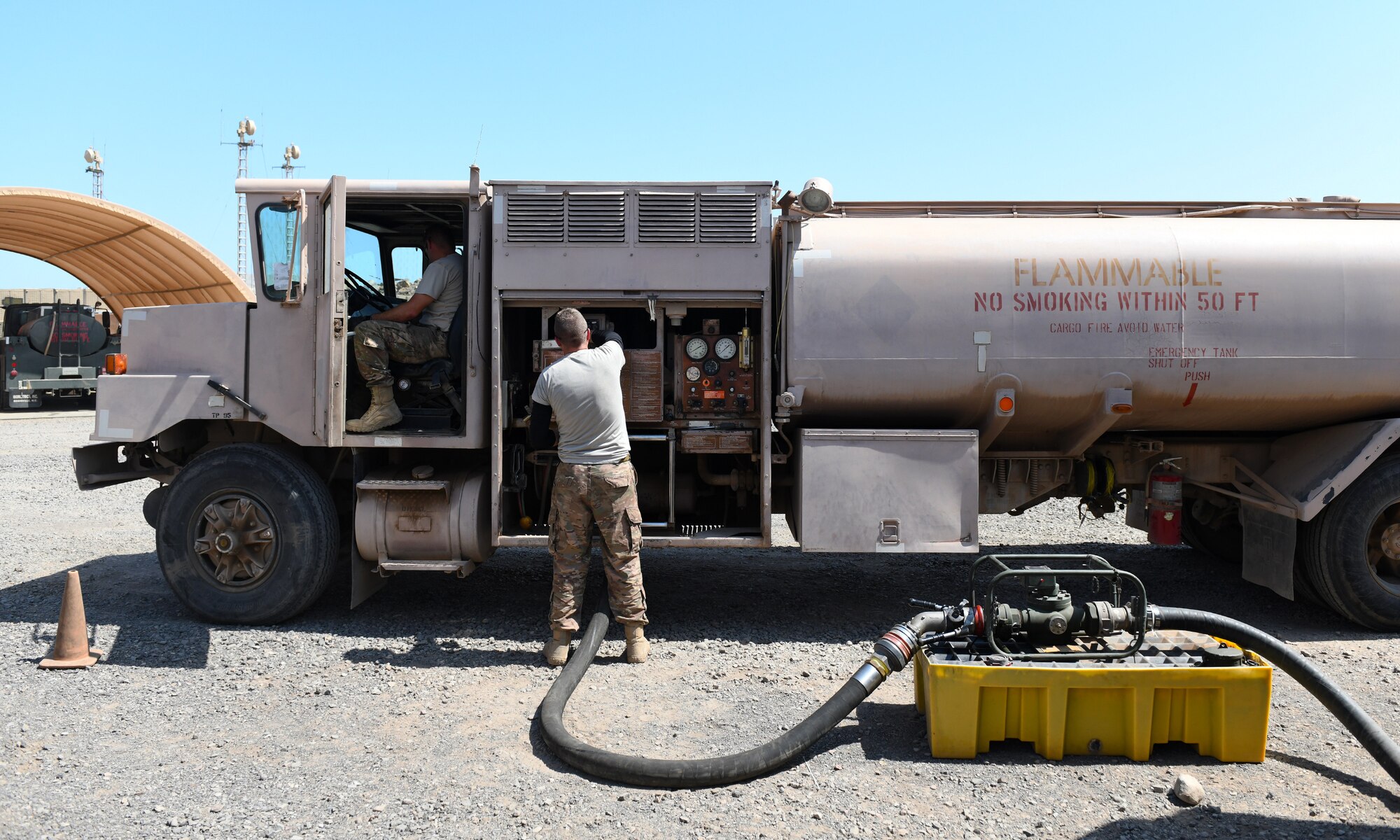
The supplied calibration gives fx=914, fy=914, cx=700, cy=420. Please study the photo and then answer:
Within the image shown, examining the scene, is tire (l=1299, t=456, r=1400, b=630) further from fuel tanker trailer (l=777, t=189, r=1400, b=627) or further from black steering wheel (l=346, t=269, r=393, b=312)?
black steering wheel (l=346, t=269, r=393, b=312)

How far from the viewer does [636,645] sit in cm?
560

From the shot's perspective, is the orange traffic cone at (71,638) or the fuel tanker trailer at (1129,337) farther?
the fuel tanker trailer at (1129,337)

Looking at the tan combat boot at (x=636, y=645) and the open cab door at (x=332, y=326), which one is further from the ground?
the open cab door at (x=332, y=326)

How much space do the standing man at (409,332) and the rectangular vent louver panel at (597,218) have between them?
3.26 feet

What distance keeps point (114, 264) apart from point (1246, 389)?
87.3 ft

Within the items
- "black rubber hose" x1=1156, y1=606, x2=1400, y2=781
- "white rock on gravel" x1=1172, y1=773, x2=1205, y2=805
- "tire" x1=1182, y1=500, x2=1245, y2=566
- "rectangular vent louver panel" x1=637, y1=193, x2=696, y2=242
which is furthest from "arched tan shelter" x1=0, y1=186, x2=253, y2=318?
"white rock on gravel" x1=1172, y1=773, x2=1205, y2=805

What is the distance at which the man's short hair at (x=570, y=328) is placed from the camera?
558 centimetres

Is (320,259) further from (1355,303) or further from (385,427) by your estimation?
(1355,303)

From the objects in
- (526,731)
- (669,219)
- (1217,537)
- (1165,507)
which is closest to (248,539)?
(526,731)

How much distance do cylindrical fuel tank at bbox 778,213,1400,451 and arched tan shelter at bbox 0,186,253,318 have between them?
671 inches

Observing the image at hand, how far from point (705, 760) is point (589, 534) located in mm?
1988

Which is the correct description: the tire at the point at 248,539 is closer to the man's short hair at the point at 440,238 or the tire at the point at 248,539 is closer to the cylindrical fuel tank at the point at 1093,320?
the man's short hair at the point at 440,238

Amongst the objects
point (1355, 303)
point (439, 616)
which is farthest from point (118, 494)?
point (1355, 303)

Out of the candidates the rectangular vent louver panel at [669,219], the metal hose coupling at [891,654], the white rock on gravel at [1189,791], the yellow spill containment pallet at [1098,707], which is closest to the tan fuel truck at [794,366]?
the rectangular vent louver panel at [669,219]
